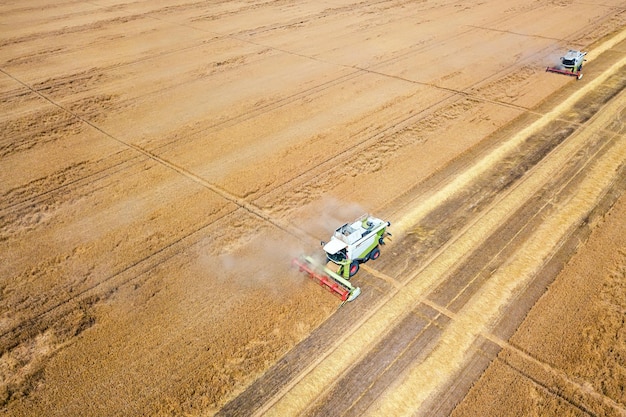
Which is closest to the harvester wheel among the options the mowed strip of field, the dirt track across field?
the dirt track across field

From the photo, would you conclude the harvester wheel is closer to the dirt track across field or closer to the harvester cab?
the harvester cab

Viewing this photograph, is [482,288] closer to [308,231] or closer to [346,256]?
[346,256]

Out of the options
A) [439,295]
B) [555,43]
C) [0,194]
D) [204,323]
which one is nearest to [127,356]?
[204,323]

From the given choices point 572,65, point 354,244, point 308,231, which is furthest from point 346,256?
point 572,65

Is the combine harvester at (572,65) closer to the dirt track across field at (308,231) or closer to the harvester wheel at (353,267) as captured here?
the dirt track across field at (308,231)

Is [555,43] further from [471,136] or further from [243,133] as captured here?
[243,133]

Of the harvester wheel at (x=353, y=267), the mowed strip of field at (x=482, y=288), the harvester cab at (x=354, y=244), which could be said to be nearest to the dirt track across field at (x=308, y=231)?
the mowed strip of field at (x=482, y=288)
